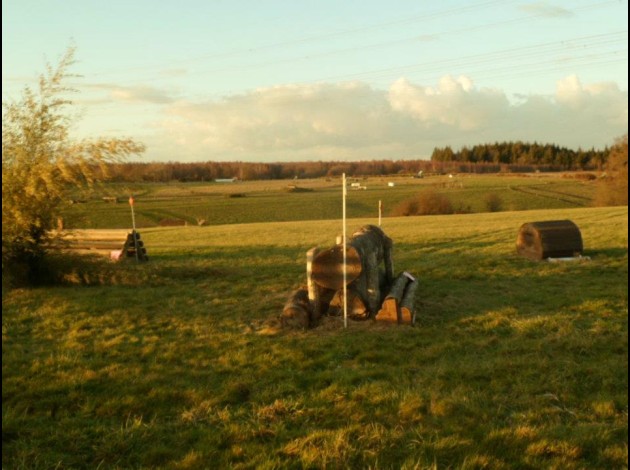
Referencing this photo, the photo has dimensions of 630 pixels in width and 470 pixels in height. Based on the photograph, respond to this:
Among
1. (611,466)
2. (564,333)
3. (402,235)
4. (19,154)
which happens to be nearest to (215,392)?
(611,466)

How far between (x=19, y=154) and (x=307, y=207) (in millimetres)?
44847

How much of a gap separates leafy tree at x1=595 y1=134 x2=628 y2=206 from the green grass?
4220cm

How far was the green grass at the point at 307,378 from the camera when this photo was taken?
4512 millimetres

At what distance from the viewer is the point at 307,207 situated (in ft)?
186

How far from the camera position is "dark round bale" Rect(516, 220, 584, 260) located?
16.1 metres

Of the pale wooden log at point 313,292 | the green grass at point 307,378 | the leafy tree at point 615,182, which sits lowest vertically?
the green grass at point 307,378

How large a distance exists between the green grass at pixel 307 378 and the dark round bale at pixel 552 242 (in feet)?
8.48

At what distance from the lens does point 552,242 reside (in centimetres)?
1616

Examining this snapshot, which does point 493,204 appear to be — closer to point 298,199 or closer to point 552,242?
point 298,199

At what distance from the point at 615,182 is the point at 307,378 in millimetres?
53308

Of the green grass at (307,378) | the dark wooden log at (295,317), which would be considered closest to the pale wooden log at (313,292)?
the dark wooden log at (295,317)

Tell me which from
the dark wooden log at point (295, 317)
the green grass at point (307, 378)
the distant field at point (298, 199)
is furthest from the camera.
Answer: the distant field at point (298, 199)

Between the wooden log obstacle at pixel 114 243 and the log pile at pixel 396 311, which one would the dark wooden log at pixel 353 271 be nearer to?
the log pile at pixel 396 311

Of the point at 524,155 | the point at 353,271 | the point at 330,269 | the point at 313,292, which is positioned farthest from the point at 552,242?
the point at 524,155
